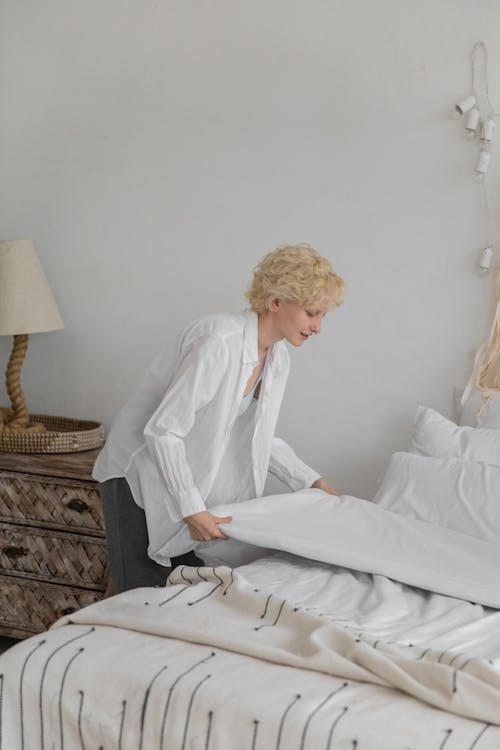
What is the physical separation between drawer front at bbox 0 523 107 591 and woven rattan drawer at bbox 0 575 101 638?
30 millimetres

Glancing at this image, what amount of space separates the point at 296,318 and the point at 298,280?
0.10 m

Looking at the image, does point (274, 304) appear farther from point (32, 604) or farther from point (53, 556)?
point (32, 604)


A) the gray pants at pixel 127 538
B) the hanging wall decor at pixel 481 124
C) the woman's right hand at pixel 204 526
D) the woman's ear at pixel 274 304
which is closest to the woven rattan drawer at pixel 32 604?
the gray pants at pixel 127 538

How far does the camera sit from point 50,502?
10.6 ft

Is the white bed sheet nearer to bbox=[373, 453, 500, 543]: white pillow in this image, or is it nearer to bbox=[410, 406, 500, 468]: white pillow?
bbox=[373, 453, 500, 543]: white pillow

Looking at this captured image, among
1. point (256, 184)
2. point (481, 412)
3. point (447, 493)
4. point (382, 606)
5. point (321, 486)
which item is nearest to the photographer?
point (382, 606)

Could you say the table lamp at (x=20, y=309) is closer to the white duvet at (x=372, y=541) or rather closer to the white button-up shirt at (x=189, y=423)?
the white button-up shirt at (x=189, y=423)

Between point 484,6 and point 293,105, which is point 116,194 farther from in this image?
point 484,6

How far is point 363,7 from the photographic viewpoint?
125 inches

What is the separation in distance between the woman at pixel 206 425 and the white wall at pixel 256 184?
602 millimetres

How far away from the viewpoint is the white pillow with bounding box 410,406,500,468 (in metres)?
2.73

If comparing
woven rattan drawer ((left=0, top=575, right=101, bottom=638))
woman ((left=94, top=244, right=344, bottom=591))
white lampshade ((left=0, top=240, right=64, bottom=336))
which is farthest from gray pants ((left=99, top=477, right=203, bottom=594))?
white lampshade ((left=0, top=240, right=64, bottom=336))

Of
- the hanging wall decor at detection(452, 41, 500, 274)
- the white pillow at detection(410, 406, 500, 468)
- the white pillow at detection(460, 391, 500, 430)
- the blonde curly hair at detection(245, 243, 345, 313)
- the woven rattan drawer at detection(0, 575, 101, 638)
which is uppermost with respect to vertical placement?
the hanging wall decor at detection(452, 41, 500, 274)

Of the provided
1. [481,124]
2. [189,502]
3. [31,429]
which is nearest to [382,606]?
[189,502]
